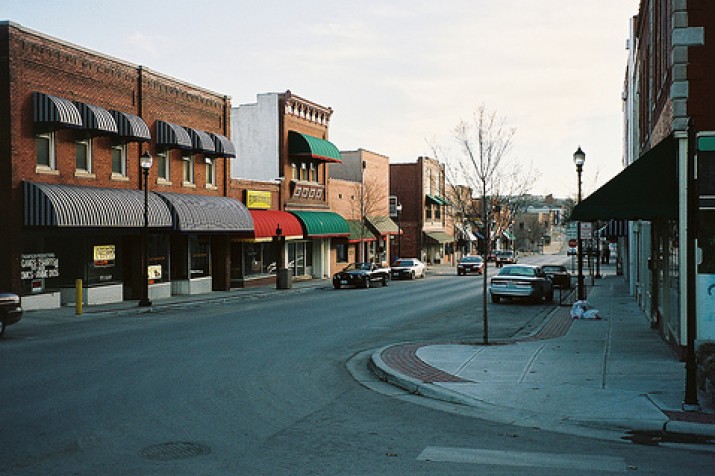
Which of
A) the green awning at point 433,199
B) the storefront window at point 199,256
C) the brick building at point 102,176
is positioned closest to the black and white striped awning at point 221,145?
the brick building at point 102,176

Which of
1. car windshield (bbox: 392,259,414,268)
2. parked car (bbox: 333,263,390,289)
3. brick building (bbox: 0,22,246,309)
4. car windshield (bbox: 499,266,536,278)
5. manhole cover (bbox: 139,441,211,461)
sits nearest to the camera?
manhole cover (bbox: 139,441,211,461)

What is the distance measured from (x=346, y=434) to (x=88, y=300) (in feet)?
66.9

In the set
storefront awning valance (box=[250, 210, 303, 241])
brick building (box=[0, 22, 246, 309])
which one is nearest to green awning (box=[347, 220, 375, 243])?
storefront awning valance (box=[250, 210, 303, 241])

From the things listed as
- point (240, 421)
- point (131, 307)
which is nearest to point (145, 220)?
point (131, 307)

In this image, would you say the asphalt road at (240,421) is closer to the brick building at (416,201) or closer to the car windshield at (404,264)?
the car windshield at (404,264)

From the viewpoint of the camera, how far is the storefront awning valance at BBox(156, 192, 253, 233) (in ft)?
97.9

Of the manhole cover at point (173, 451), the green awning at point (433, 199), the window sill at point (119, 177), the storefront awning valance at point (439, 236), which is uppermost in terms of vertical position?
the green awning at point (433, 199)

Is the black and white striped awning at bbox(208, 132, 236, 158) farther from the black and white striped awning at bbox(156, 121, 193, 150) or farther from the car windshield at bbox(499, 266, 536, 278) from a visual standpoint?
the car windshield at bbox(499, 266, 536, 278)

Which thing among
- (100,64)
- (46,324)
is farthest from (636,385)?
(100,64)

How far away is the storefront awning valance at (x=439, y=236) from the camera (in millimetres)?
69750

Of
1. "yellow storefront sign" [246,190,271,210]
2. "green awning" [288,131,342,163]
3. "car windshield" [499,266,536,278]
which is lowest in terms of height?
"car windshield" [499,266,536,278]

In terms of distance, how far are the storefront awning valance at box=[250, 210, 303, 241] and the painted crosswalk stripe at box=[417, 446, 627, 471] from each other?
28950mm

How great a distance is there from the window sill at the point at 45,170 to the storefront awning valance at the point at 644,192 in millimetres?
18430

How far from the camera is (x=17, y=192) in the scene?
23125 mm
